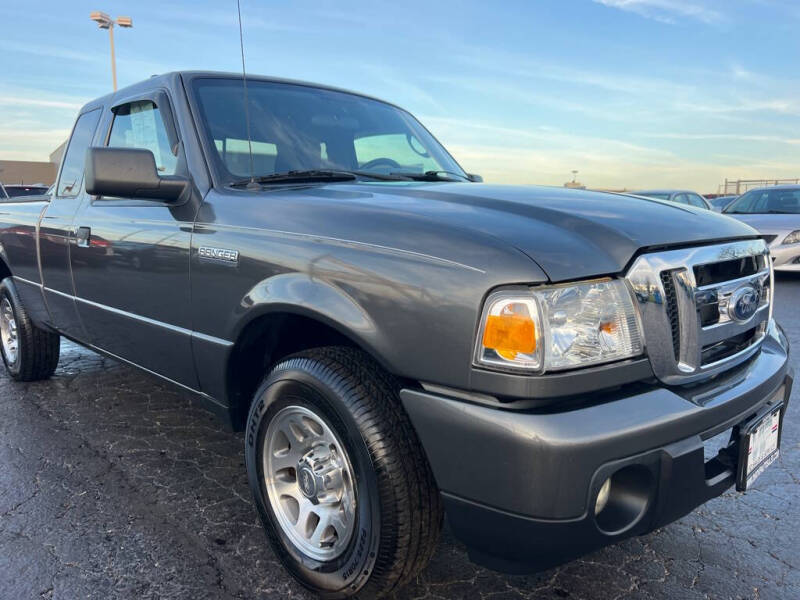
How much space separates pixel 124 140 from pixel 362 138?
1283 millimetres

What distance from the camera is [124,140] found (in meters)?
3.33

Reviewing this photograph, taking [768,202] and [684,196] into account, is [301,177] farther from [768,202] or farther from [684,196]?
[684,196]

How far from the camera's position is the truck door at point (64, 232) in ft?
11.5

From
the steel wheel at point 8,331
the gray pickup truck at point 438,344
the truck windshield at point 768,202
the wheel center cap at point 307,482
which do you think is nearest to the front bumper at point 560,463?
the gray pickup truck at point 438,344

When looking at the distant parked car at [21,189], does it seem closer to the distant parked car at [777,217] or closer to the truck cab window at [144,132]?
the truck cab window at [144,132]

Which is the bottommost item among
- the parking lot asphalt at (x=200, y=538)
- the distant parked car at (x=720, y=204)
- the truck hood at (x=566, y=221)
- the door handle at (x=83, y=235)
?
the parking lot asphalt at (x=200, y=538)

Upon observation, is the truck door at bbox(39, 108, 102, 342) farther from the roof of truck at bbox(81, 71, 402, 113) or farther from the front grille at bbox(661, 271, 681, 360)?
the front grille at bbox(661, 271, 681, 360)

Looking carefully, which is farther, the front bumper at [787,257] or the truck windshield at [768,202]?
the truck windshield at [768,202]

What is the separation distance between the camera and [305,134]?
289cm

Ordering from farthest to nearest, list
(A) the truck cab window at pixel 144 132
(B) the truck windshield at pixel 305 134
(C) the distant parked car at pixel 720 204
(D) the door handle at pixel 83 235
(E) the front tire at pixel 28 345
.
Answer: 1. (C) the distant parked car at pixel 720 204
2. (E) the front tire at pixel 28 345
3. (D) the door handle at pixel 83 235
4. (A) the truck cab window at pixel 144 132
5. (B) the truck windshield at pixel 305 134

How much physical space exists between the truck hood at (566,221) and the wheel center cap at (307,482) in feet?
2.92

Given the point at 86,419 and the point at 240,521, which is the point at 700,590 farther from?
the point at 86,419

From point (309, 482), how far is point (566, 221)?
45.7 inches

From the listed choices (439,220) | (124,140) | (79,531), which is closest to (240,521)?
(79,531)
